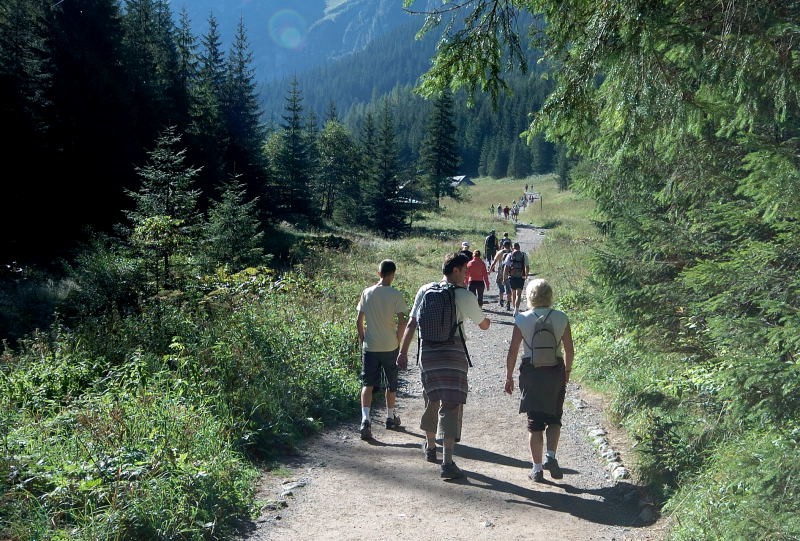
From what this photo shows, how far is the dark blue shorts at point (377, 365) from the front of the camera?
22.0 ft

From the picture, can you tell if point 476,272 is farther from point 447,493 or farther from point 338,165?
point 338,165

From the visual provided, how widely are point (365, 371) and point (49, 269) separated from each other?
1757cm

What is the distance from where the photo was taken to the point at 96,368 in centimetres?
726

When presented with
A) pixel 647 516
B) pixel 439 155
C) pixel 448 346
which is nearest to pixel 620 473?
pixel 647 516

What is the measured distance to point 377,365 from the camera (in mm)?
6762

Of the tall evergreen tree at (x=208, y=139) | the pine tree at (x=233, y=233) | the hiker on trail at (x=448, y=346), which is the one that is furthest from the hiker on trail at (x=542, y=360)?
the tall evergreen tree at (x=208, y=139)

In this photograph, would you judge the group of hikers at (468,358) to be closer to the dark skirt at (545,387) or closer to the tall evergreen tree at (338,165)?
the dark skirt at (545,387)

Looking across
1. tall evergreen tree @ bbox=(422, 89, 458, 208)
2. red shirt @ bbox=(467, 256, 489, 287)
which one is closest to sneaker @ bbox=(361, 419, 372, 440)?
red shirt @ bbox=(467, 256, 489, 287)

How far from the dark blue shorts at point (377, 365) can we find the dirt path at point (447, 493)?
2.32 ft

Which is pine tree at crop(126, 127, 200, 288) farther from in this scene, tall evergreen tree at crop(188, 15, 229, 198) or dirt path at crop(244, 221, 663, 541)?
tall evergreen tree at crop(188, 15, 229, 198)

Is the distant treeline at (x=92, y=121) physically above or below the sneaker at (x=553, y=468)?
above

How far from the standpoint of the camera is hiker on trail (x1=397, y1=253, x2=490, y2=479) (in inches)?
214

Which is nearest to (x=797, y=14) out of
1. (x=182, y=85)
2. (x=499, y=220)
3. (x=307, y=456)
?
(x=307, y=456)

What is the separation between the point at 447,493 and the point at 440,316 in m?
1.58
